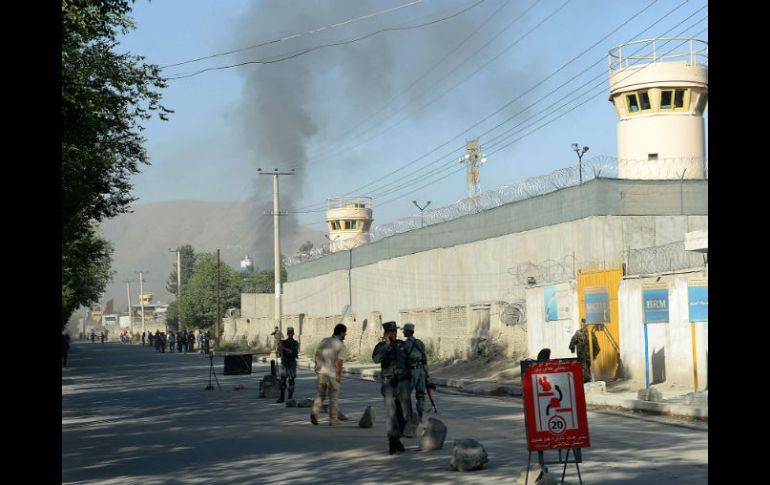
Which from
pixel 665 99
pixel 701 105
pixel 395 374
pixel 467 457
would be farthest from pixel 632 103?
pixel 467 457

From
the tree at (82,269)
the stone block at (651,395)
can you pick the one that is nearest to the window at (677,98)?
the tree at (82,269)

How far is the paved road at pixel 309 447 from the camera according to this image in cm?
1149

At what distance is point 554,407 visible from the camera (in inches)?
390

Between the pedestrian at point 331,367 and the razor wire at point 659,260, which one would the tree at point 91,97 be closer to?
the pedestrian at point 331,367

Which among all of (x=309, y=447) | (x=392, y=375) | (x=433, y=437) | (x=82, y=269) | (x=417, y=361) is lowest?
(x=309, y=447)

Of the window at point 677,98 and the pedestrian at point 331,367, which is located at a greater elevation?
the window at point 677,98

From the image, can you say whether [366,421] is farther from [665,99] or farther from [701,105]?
[701,105]

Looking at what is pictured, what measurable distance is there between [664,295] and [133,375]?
86.7 feet

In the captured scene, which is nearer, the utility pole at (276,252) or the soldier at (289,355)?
the soldier at (289,355)

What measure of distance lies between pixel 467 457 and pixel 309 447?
11.5ft

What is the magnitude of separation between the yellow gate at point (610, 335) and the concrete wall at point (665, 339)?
13.6 inches

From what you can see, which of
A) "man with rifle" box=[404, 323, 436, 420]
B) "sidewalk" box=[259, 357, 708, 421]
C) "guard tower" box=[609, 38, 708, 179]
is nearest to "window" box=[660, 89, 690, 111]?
"guard tower" box=[609, 38, 708, 179]

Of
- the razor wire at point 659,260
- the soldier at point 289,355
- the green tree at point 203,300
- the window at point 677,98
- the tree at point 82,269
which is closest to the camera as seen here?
the soldier at point 289,355

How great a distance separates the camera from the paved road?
452 inches
